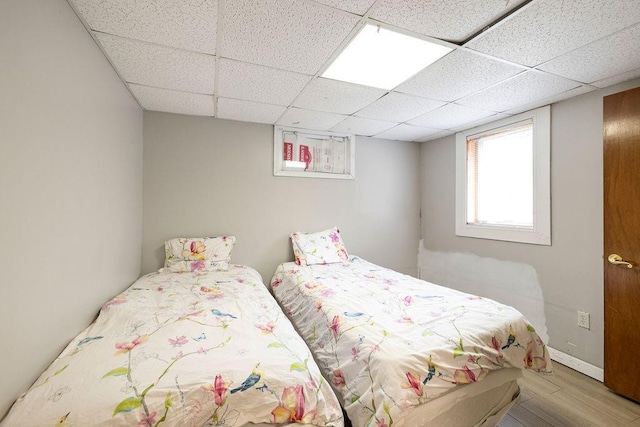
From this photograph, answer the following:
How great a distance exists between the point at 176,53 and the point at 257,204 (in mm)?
1604

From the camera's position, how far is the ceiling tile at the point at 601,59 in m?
1.44

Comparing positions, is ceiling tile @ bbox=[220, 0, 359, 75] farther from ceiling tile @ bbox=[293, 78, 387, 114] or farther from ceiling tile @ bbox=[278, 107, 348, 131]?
ceiling tile @ bbox=[278, 107, 348, 131]

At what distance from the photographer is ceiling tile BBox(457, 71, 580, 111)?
189 centimetres

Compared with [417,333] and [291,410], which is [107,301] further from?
[417,333]

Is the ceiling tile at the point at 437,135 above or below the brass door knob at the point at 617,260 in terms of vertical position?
above

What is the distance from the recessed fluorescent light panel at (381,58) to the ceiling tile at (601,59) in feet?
2.47

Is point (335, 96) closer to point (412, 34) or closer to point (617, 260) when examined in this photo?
point (412, 34)

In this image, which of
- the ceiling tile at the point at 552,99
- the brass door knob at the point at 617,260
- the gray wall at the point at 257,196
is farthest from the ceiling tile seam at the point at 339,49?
the brass door knob at the point at 617,260

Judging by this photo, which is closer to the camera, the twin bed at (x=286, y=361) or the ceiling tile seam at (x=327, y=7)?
the twin bed at (x=286, y=361)

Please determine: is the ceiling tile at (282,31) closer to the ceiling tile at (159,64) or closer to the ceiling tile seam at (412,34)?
the ceiling tile seam at (412,34)

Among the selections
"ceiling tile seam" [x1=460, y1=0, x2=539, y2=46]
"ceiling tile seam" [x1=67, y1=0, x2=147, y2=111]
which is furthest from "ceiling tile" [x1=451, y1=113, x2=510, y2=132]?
"ceiling tile seam" [x1=67, y1=0, x2=147, y2=111]

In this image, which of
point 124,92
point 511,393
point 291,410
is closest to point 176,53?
point 124,92

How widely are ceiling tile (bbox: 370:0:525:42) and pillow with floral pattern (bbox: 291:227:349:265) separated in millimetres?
2086

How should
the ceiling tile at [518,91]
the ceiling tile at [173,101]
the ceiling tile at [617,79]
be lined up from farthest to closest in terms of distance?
1. the ceiling tile at [173,101]
2. the ceiling tile at [518,91]
3. the ceiling tile at [617,79]
